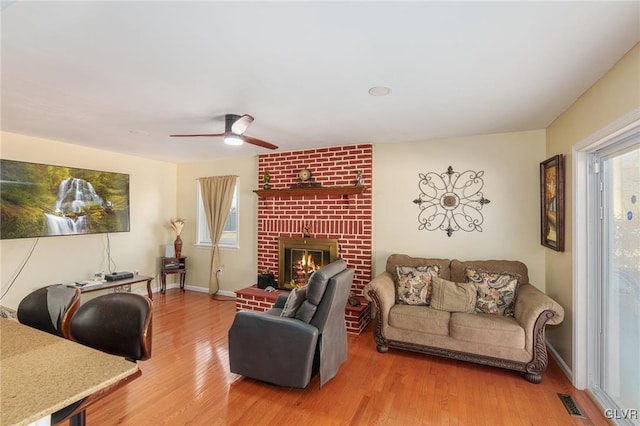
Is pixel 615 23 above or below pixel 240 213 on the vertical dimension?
above

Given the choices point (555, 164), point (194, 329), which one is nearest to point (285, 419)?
point (194, 329)

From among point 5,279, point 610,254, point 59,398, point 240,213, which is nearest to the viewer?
point 59,398

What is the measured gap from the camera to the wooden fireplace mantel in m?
4.18

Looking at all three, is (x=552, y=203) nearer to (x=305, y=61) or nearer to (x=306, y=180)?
(x=305, y=61)

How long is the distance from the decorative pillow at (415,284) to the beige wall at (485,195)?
0.53 meters

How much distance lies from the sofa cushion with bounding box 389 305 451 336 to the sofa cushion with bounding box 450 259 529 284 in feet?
1.94

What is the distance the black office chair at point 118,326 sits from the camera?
5.94ft

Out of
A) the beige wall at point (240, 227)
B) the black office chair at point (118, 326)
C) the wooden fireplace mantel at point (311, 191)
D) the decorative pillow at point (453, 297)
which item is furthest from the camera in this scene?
the beige wall at point (240, 227)

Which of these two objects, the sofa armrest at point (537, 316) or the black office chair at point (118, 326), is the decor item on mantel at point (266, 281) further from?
the sofa armrest at point (537, 316)

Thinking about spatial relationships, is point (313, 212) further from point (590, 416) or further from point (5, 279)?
point (5, 279)

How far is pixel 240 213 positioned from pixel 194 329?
2037mm

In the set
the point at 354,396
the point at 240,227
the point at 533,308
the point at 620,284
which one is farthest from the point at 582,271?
the point at 240,227

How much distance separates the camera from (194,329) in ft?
12.6

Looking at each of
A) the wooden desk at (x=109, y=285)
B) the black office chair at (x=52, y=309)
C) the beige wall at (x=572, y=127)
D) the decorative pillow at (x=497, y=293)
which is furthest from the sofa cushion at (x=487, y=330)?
the wooden desk at (x=109, y=285)
